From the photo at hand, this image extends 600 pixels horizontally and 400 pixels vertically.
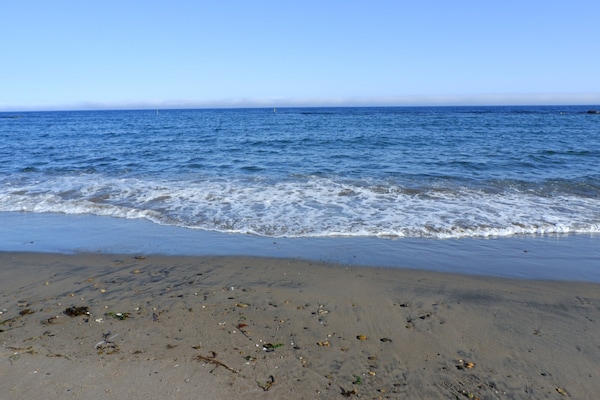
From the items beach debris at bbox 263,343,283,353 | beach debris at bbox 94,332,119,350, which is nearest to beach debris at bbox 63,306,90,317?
beach debris at bbox 94,332,119,350

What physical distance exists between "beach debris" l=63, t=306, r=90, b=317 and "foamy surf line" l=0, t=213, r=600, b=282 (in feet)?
7.55

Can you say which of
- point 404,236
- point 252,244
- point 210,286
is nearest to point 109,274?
point 210,286

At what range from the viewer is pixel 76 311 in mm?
5168

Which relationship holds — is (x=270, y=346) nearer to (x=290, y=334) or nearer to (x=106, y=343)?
(x=290, y=334)

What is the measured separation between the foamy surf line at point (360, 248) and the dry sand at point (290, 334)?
0.50 m

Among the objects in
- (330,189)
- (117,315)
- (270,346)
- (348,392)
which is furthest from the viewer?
(330,189)

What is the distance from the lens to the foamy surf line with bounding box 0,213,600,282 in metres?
6.80

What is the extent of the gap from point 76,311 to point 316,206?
6493 millimetres

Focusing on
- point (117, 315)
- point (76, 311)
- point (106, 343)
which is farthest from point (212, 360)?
point (76, 311)

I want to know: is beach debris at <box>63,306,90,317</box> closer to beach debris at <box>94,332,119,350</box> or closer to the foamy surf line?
beach debris at <box>94,332,119,350</box>

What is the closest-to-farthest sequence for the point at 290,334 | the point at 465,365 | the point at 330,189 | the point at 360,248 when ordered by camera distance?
the point at 465,365 → the point at 290,334 → the point at 360,248 → the point at 330,189

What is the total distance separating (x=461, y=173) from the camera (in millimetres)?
15688

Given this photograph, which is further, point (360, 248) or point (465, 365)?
point (360, 248)

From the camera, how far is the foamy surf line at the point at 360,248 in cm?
680
